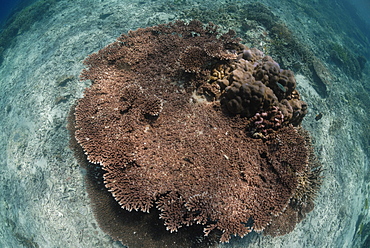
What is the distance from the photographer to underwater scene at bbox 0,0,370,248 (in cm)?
389

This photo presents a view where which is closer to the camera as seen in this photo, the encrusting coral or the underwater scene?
the encrusting coral

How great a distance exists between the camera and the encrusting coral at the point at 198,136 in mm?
3725

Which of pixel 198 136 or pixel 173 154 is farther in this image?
pixel 198 136

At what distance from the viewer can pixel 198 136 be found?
4379mm

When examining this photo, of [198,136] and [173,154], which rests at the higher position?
[198,136]

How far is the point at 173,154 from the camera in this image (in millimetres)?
4113

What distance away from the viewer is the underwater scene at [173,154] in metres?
3.89

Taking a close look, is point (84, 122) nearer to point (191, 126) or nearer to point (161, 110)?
point (161, 110)

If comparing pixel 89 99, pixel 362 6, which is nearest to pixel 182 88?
pixel 89 99

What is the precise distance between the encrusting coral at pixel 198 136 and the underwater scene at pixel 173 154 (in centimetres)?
3

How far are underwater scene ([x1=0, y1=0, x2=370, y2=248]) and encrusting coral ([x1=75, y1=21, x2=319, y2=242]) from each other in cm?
3

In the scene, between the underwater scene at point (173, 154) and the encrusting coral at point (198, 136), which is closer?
the encrusting coral at point (198, 136)

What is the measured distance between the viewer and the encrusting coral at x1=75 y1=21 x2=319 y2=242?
372cm

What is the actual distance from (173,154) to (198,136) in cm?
69
